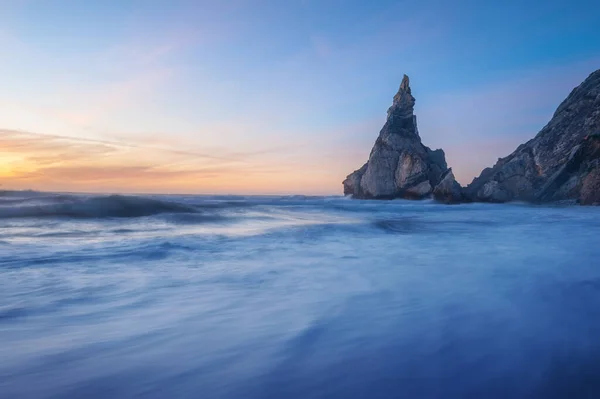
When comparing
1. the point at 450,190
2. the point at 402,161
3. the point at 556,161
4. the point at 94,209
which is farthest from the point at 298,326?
the point at 402,161

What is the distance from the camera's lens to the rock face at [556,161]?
28.8m

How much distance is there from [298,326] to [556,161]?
42.8 meters

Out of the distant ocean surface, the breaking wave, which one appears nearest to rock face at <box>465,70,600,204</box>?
the distant ocean surface

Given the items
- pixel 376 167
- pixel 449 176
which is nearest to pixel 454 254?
pixel 449 176

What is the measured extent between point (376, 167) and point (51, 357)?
54.4 metres

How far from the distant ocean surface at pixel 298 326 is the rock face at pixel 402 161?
44927 millimetres

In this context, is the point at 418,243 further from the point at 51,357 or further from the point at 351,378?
the point at 51,357

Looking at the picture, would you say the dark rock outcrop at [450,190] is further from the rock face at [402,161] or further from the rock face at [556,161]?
the rock face at [402,161]

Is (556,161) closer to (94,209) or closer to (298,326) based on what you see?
(94,209)

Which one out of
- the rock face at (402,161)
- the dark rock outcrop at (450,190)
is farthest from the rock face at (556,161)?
the rock face at (402,161)

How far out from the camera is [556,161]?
36.5 meters

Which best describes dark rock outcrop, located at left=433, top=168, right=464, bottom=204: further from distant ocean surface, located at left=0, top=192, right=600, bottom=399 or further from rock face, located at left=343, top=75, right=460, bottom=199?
distant ocean surface, located at left=0, top=192, right=600, bottom=399

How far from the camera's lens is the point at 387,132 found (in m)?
54.6

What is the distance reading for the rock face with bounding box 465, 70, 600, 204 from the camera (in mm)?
28797
